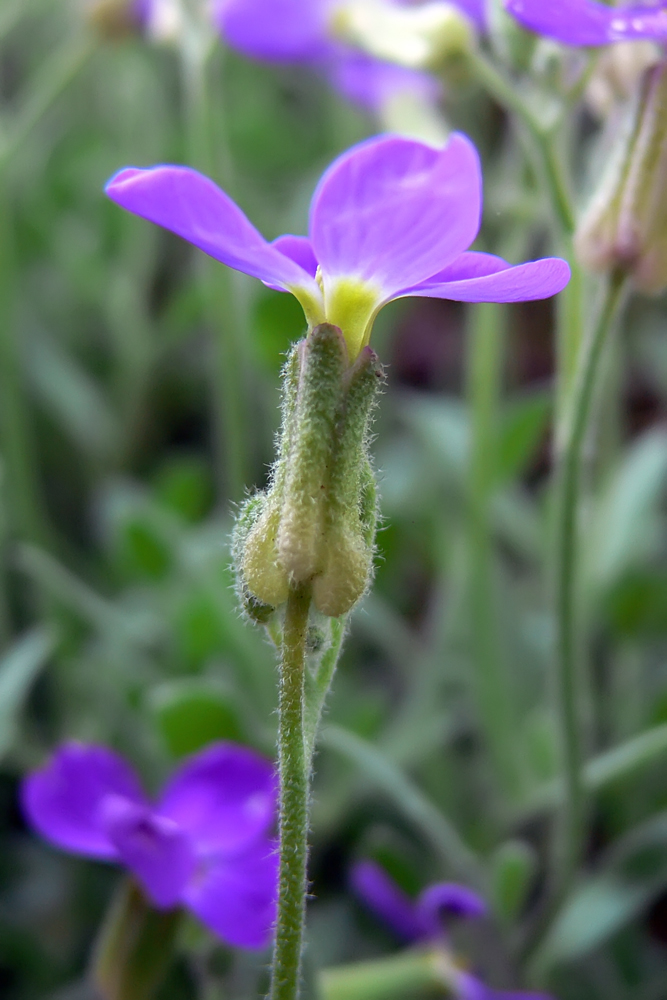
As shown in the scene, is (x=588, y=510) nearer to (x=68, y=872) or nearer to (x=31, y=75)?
(x=68, y=872)

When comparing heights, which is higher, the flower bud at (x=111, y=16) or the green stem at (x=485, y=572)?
the flower bud at (x=111, y=16)

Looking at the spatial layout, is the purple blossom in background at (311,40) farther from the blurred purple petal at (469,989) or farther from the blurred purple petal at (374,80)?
the blurred purple petal at (469,989)

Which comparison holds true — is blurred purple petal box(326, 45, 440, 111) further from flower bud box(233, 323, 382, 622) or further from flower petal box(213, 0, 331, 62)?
flower bud box(233, 323, 382, 622)

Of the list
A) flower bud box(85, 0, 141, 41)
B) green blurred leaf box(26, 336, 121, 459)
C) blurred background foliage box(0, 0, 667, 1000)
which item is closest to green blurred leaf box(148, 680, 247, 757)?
blurred background foliage box(0, 0, 667, 1000)

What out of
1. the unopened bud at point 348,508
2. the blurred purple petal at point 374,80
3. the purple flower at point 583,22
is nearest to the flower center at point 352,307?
the unopened bud at point 348,508

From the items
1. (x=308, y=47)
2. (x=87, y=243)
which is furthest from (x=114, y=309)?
(x=308, y=47)

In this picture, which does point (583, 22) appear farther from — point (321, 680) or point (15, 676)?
point (15, 676)
